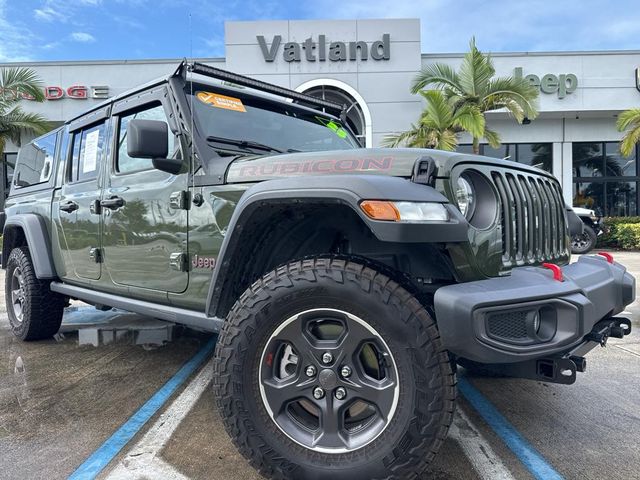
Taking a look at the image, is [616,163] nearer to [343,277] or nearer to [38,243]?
[38,243]

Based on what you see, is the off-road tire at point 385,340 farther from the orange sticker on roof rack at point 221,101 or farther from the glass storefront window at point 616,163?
the glass storefront window at point 616,163

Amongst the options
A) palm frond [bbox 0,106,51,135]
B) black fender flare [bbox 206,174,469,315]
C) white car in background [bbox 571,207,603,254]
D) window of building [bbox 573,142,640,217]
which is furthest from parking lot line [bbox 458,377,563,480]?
window of building [bbox 573,142,640,217]

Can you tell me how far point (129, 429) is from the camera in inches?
107

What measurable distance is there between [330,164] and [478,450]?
1.63 meters

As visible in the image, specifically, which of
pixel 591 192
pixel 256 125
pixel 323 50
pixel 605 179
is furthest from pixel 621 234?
pixel 256 125

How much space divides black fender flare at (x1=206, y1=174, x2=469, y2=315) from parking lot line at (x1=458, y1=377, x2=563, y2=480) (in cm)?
118

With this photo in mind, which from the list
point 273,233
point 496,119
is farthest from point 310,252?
point 496,119

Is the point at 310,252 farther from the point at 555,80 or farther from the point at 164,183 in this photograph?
the point at 555,80

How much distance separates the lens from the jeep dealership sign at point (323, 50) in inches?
645

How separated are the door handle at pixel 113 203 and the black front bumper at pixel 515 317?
2281 mm

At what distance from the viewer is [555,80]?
17188 millimetres

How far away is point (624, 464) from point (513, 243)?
1189mm

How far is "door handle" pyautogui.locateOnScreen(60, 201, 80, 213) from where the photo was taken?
12.4 feet

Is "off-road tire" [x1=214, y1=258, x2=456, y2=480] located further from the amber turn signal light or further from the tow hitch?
the tow hitch
